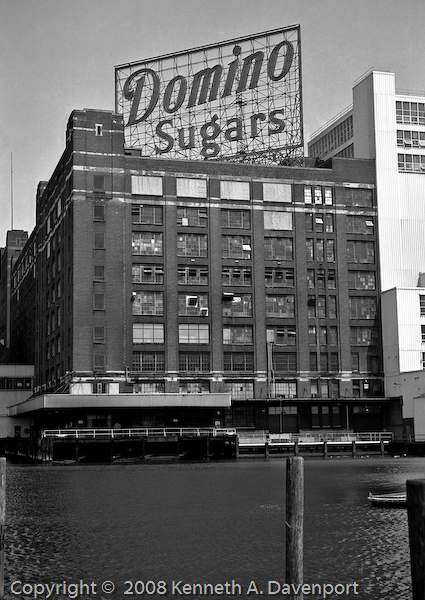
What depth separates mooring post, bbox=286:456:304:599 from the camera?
71.0ft

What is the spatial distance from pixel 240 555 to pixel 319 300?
322 ft

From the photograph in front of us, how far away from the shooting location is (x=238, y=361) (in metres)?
128

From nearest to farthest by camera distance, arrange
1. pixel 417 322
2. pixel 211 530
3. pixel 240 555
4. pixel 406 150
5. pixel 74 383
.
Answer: pixel 240 555 < pixel 211 530 < pixel 74 383 < pixel 417 322 < pixel 406 150

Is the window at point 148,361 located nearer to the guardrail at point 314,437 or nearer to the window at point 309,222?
the guardrail at point 314,437

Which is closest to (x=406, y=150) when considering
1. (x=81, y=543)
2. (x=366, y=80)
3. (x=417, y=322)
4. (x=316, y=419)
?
(x=366, y=80)

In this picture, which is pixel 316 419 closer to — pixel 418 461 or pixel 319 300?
pixel 319 300

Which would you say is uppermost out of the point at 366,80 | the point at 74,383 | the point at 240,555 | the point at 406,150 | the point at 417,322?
the point at 366,80

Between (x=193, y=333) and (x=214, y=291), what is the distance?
6.85 metres

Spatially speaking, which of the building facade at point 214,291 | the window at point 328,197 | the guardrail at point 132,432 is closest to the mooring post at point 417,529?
the guardrail at point 132,432

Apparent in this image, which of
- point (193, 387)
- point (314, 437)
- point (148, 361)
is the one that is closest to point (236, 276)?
point (193, 387)

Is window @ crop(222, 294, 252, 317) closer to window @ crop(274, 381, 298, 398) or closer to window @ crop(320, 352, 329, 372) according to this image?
window @ crop(274, 381, 298, 398)

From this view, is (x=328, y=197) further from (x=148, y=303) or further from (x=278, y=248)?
(x=148, y=303)

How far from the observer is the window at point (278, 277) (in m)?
131

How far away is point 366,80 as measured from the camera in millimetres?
136500
